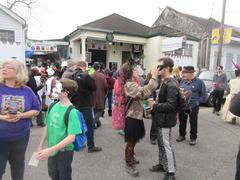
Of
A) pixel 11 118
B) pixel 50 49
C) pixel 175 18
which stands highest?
pixel 175 18

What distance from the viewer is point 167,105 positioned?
3.24m

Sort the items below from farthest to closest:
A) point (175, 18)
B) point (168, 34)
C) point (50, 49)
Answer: point (175, 18) < point (50, 49) < point (168, 34)

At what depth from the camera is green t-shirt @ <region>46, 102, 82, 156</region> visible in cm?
228

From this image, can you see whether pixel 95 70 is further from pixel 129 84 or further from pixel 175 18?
pixel 175 18

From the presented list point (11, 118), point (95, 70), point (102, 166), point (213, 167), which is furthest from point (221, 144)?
point (11, 118)

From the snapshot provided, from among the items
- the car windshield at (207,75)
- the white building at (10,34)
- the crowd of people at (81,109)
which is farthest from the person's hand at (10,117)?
the white building at (10,34)

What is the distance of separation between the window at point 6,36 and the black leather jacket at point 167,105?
582 inches

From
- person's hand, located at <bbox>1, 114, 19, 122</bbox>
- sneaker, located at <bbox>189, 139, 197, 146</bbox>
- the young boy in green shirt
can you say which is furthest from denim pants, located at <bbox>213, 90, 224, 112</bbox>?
person's hand, located at <bbox>1, 114, 19, 122</bbox>

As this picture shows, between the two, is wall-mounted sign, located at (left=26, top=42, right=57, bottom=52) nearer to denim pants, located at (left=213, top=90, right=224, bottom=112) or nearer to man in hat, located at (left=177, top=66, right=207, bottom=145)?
denim pants, located at (left=213, top=90, right=224, bottom=112)

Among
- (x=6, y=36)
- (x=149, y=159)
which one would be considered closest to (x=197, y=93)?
(x=149, y=159)

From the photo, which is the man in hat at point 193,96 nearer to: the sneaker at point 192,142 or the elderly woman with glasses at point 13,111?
the sneaker at point 192,142

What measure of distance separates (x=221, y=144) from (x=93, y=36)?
13.3 meters

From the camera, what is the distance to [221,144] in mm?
5309

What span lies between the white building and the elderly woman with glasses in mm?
13658
